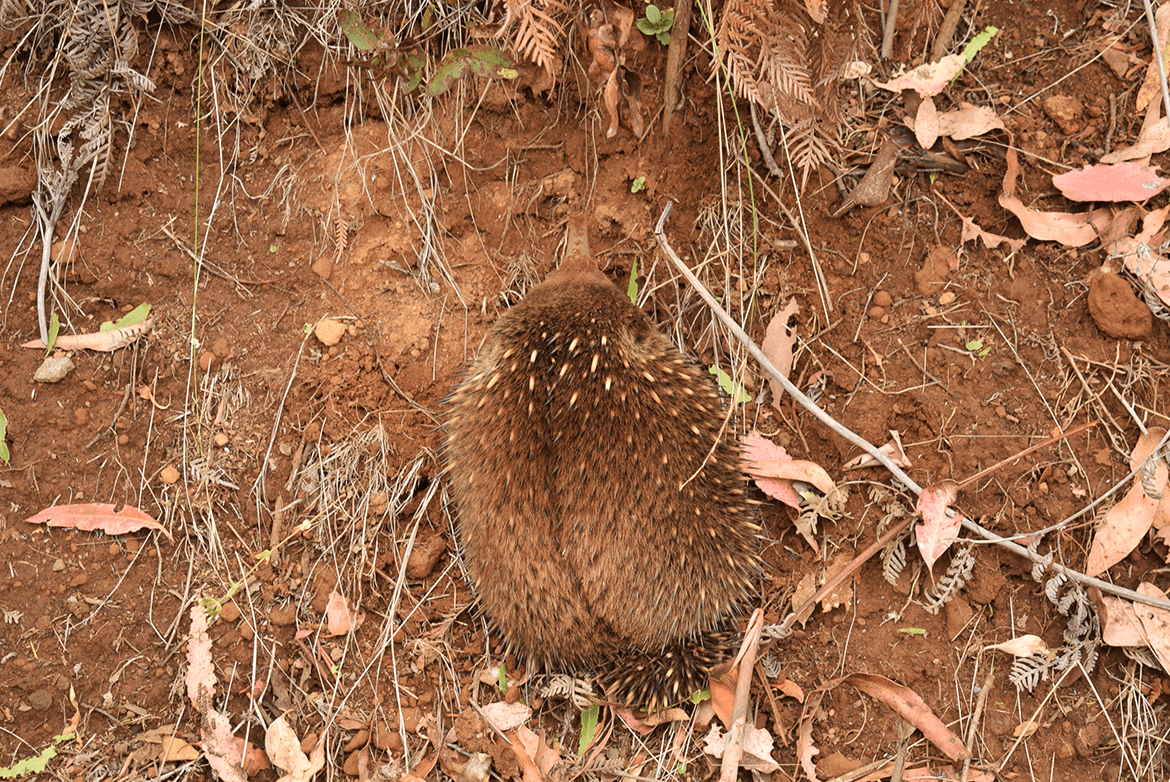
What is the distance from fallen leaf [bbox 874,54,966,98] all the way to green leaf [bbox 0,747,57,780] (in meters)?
4.30

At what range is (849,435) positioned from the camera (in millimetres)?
3146

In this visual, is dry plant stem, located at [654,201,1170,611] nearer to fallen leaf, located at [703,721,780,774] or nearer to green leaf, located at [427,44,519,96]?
green leaf, located at [427,44,519,96]

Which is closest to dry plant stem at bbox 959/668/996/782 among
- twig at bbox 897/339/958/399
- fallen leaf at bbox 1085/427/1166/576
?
fallen leaf at bbox 1085/427/1166/576

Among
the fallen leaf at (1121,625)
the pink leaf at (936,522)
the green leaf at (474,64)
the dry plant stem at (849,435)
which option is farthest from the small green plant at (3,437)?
the fallen leaf at (1121,625)

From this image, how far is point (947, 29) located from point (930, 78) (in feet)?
0.72

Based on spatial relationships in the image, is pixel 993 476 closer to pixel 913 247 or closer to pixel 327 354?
pixel 913 247

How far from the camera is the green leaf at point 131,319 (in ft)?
11.5

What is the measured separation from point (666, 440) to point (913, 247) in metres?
1.36

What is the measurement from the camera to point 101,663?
10.7ft

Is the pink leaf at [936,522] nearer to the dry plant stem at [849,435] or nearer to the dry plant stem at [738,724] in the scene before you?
the dry plant stem at [849,435]

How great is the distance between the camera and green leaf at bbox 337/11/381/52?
316 centimetres

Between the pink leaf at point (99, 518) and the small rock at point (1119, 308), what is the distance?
12.9ft

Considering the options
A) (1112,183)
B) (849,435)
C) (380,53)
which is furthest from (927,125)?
(380,53)

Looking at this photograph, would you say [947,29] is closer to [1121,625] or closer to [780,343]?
[780,343]
